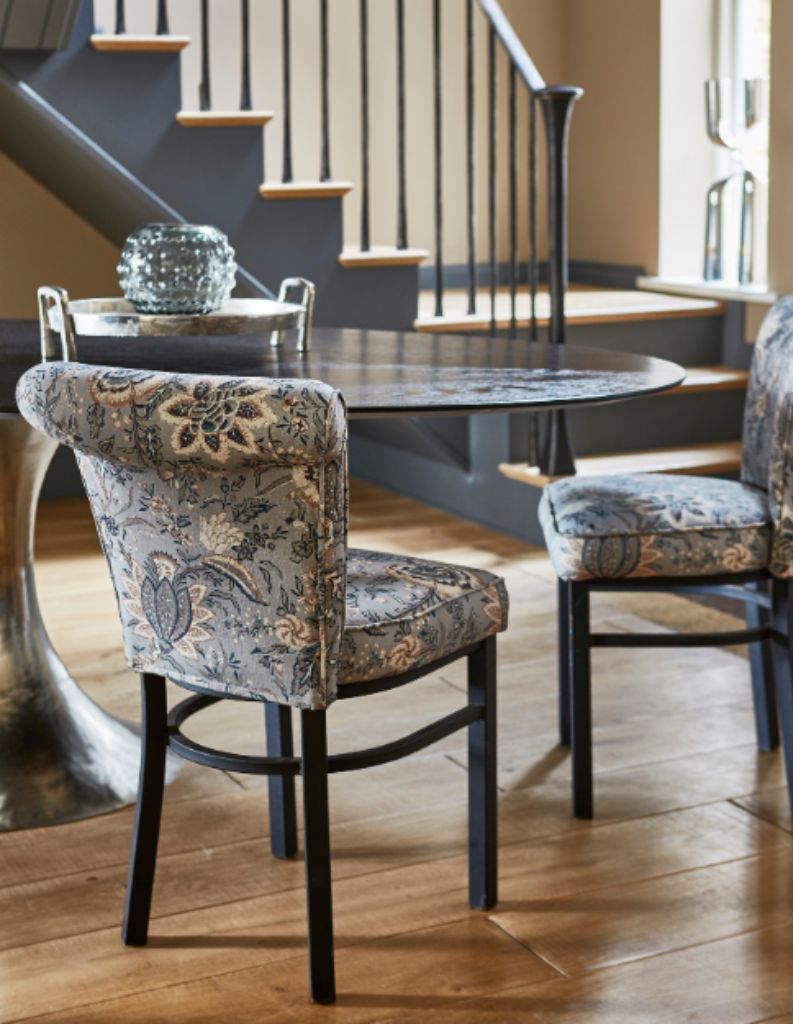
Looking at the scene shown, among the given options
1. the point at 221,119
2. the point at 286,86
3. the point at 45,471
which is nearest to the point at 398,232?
the point at 286,86

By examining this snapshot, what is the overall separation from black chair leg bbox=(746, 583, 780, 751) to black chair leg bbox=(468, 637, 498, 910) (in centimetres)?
80

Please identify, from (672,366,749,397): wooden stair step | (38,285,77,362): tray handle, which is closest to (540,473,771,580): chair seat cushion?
(38,285,77,362): tray handle

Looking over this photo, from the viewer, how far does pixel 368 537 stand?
4.66 meters

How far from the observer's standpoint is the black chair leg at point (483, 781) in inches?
87.4

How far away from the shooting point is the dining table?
7.97 ft

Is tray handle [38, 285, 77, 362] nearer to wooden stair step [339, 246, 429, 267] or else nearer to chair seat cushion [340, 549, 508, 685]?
chair seat cushion [340, 549, 508, 685]

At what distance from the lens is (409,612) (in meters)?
2.08

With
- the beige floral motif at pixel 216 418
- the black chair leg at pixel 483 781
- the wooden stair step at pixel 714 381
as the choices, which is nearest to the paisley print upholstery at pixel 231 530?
the beige floral motif at pixel 216 418

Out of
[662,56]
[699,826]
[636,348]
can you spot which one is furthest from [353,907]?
[662,56]

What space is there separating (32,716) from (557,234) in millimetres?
2210

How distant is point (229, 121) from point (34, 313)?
134cm

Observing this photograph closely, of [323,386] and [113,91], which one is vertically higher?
[113,91]

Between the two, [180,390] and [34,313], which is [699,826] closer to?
[180,390]

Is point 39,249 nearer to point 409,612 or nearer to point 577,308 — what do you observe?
point 577,308
